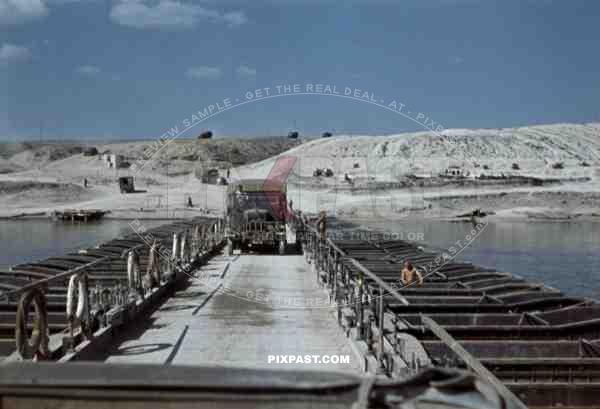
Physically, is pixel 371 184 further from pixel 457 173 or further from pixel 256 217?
pixel 256 217

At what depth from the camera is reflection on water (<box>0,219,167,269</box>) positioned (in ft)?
121

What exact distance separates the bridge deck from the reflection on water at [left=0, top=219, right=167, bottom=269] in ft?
67.0

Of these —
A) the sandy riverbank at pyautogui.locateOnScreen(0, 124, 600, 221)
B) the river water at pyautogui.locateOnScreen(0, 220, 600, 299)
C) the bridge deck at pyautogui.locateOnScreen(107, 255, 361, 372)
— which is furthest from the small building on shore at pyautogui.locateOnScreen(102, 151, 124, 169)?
the bridge deck at pyautogui.locateOnScreen(107, 255, 361, 372)

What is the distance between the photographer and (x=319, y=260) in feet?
57.6

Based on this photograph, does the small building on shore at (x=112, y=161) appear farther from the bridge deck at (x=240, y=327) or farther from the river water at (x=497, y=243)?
the bridge deck at (x=240, y=327)

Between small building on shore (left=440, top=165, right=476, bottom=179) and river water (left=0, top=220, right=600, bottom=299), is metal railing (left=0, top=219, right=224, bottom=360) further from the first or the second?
small building on shore (left=440, top=165, right=476, bottom=179)

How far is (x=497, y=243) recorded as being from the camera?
45.1 m

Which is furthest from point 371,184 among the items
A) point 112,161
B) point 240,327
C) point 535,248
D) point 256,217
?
point 240,327

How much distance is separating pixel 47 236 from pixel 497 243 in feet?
97.1

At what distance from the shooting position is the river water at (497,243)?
104 feet

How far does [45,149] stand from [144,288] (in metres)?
131

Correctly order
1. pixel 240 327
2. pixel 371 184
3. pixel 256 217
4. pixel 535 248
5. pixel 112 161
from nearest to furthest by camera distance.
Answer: pixel 240 327
pixel 256 217
pixel 535 248
pixel 371 184
pixel 112 161

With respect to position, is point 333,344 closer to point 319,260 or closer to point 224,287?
point 224,287

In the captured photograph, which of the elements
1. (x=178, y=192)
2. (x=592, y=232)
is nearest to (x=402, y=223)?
(x=592, y=232)
